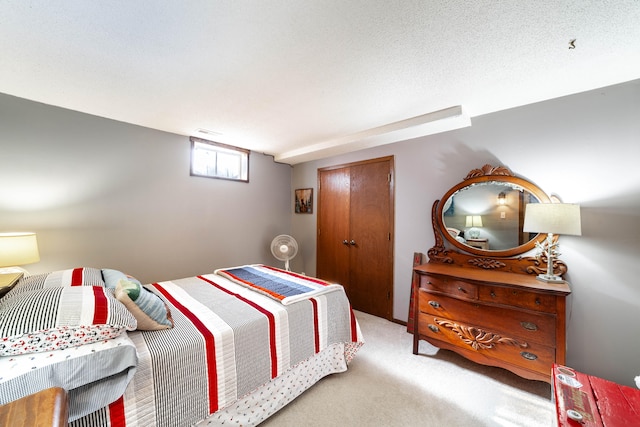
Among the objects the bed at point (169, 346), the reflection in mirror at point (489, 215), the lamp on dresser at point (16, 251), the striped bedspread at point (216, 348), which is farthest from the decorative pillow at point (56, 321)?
the reflection in mirror at point (489, 215)

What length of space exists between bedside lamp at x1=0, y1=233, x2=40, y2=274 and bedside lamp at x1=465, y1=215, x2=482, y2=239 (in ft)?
12.5

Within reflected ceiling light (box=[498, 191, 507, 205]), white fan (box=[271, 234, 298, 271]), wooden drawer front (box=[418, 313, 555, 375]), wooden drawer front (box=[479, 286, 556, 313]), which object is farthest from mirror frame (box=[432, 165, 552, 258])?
white fan (box=[271, 234, 298, 271])

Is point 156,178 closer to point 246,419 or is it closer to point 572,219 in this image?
point 246,419

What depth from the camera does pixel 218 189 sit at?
3.40 metres

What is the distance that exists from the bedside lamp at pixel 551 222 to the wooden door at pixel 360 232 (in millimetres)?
1383

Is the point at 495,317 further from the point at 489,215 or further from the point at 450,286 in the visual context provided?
the point at 489,215

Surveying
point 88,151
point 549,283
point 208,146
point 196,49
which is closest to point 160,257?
point 88,151

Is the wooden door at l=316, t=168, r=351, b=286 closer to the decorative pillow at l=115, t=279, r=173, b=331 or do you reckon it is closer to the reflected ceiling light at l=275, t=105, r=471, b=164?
the reflected ceiling light at l=275, t=105, r=471, b=164

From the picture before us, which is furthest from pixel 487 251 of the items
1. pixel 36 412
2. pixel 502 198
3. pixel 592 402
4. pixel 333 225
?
pixel 36 412

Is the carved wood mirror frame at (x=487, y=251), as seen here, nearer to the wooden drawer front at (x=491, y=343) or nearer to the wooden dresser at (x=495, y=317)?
the wooden dresser at (x=495, y=317)

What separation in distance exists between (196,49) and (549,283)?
9.86 ft

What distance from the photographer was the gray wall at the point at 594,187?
1771 mm

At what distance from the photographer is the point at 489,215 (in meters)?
2.33

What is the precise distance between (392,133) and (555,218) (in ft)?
5.36
